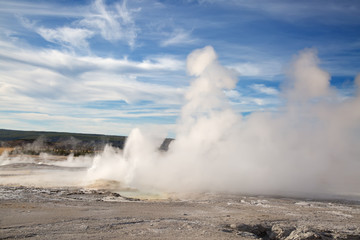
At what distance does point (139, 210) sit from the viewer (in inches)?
447

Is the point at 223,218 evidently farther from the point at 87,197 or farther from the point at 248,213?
the point at 87,197

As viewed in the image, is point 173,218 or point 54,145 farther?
point 54,145

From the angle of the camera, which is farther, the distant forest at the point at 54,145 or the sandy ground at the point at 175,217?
the distant forest at the point at 54,145

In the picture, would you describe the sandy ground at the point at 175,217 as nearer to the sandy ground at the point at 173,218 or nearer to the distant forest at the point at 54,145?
the sandy ground at the point at 173,218

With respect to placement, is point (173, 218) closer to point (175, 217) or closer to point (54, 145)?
point (175, 217)

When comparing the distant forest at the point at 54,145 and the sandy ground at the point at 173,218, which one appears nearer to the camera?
the sandy ground at the point at 173,218

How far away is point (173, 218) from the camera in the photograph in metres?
10.2

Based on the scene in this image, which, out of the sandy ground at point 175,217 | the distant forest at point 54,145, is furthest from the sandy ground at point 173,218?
the distant forest at point 54,145

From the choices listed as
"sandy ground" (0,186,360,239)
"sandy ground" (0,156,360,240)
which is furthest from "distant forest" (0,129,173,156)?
"sandy ground" (0,186,360,239)

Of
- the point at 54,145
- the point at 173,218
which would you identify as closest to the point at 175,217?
the point at 173,218

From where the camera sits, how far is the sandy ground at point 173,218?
820 centimetres

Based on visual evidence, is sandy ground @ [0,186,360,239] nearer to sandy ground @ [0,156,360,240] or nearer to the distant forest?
sandy ground @ [0,156,360,240]

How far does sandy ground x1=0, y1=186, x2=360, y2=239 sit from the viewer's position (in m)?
8.20

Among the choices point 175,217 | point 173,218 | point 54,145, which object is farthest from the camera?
point 54,145
